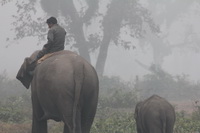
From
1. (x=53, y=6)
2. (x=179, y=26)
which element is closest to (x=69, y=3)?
(x=53, y=6)

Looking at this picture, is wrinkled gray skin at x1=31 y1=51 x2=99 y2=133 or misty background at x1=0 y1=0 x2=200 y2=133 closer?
wrinkled gray skin at x1=31 y1=51 x2=99 y2=133

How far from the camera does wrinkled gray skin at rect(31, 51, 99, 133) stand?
590 centimetres

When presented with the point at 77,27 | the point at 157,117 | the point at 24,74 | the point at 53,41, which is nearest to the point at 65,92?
the point at 53,41

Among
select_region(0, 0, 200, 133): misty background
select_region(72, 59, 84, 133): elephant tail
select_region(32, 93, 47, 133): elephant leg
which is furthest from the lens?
select_region(0, 0, 200, 133): misty background

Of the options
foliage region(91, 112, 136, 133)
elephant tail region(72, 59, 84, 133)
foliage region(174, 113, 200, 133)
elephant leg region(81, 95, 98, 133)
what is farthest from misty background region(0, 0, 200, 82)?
elephant tail region(72, 59, 84, 133)

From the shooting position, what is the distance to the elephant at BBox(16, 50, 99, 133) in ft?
19.4

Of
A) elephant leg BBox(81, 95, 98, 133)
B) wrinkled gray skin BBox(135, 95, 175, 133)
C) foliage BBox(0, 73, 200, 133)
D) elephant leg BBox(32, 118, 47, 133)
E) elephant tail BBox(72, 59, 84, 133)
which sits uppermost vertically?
elephant tail BBox(72, 59, 84, 133)

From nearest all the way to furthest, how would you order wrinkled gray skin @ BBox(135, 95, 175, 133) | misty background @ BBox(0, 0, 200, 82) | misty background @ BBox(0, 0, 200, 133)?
wrinkled gray skin @ BBox(135, 95, 175, 133), misty background @ BBox(0, 0, 200, 133), misty background @ BBox(0, 0, 200, 82)

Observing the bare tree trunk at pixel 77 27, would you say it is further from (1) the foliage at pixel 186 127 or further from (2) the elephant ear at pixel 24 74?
(2) the elephant ear at pixel 24 74

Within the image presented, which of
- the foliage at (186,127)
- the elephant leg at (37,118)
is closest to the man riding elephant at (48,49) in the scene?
the elephant leg at (37,118)

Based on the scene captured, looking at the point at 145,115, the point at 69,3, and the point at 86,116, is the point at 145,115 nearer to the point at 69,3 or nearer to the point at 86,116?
the point at 86,116

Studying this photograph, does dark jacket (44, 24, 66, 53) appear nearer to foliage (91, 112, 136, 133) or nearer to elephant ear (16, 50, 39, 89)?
elephant ear (16, 50, 39, 89)

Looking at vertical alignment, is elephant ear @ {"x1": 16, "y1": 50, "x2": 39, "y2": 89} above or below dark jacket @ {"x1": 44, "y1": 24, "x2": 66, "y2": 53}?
below

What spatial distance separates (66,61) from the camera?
6.19m
